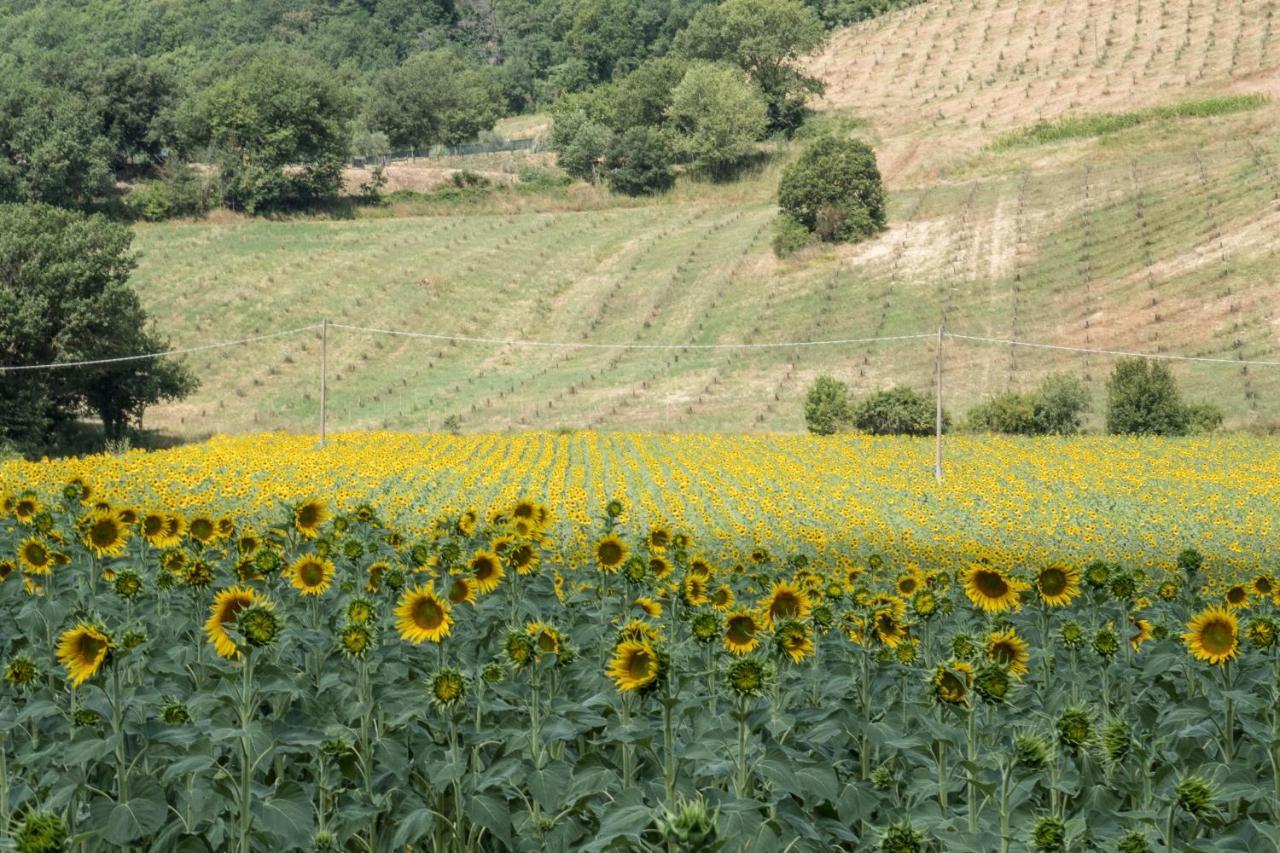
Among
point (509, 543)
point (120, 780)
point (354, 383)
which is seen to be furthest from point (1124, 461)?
point (354, 383)

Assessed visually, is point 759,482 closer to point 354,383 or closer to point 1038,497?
point 1038,497

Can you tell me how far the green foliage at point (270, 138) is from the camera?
81.1m

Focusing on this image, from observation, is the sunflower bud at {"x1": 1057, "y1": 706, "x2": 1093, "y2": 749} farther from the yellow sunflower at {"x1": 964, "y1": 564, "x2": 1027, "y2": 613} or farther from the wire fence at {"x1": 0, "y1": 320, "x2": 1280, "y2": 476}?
the wire fence at {"x1": 0, "y1": 320, "x2": 1280, "y2": 476}

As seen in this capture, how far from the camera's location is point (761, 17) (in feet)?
342

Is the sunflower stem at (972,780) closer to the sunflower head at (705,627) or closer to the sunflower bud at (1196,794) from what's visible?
the sunflower bud at (1196,794)

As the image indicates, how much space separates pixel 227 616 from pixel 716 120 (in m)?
83.7

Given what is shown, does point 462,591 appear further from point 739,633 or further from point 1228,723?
point 1228,723

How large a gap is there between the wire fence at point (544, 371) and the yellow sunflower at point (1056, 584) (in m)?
36.7

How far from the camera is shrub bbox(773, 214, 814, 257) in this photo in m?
66.4

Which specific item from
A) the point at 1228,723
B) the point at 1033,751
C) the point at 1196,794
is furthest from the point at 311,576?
the point at 1228,723

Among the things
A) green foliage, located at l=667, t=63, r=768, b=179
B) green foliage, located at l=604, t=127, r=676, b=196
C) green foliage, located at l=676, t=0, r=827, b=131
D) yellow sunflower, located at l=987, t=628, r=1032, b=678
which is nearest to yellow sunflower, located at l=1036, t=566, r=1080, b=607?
yellow sunflower, located at l=987, t=628, r=1032, b=678

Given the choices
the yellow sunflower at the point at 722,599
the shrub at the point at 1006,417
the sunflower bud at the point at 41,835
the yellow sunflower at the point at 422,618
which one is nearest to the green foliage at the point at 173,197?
the shrub at the point at 1006,417

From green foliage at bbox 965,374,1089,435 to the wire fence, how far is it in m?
2.52

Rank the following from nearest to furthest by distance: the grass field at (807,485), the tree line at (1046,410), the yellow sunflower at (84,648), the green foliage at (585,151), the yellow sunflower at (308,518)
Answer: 1. the yellow sunflower at (84,648)
2. the yellow sunflower at (308,518)
3. the grass field at (807,485)
4. the tree line at (1046,410)
5. the green foliage at (585,151)
